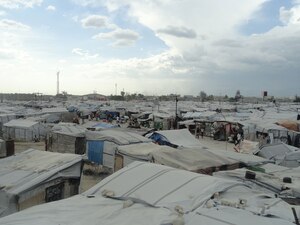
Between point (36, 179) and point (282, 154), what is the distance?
13.2m

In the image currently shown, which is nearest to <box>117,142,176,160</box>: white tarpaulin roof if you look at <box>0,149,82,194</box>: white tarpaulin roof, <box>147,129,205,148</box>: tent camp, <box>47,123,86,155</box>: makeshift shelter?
<box>0,149,82,194</box>: white tarpaulin roof

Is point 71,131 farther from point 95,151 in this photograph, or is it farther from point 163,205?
point 163,205

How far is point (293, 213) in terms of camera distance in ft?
17.3

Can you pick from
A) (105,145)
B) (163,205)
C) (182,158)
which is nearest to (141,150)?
(182,158)

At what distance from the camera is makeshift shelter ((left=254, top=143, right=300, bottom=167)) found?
17.0m

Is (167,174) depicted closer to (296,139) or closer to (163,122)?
(296,139)

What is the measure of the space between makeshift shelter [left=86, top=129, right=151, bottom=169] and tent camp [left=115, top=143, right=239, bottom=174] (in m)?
1.53

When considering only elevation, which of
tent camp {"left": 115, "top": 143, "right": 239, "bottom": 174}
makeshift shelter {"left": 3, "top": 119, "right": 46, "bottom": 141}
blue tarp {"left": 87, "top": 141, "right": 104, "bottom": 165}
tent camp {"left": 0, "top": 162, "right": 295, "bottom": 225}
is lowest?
makeshift shelter {"left": 3, "top": 119, "right": 46, "bottom": 141}

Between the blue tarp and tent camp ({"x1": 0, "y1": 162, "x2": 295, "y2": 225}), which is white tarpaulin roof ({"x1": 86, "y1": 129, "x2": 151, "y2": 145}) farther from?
tent camp ({"x1": 0, "y1": 162, "x2": 295, "y2": 225})

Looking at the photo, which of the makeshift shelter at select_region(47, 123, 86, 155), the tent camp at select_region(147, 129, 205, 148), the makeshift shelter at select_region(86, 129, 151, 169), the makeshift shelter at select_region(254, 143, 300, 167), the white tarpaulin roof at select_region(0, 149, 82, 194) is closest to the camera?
the white tarpaulin roof at select_region(0, 149, 82, 194)

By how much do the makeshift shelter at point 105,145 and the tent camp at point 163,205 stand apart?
31.4 feet

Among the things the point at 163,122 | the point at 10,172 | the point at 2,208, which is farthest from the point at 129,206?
the point at 163,122

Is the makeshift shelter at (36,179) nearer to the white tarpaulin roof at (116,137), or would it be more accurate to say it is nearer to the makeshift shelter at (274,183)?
the makeshift shelter at (274,183)

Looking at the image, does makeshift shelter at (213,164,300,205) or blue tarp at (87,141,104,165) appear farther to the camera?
blue tarp at (87,141,104,165)
